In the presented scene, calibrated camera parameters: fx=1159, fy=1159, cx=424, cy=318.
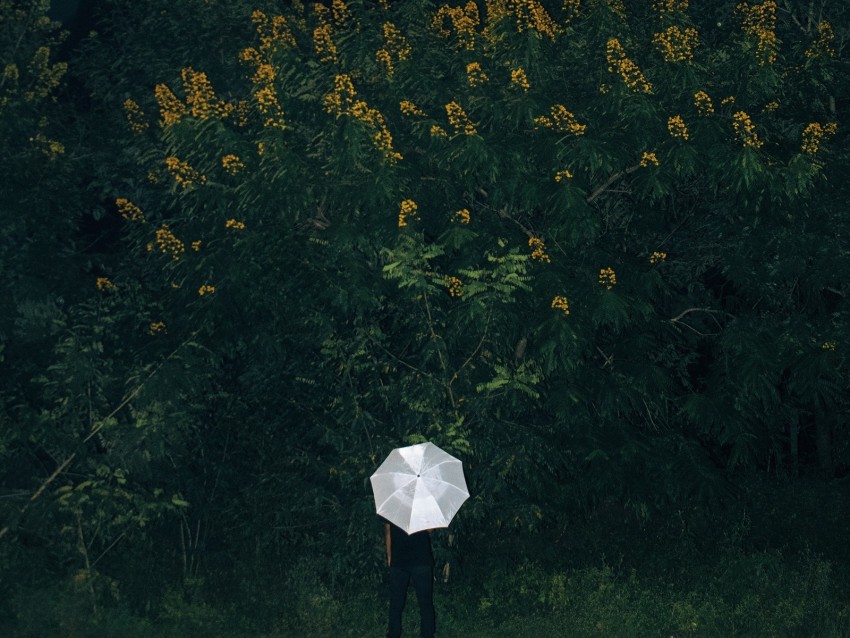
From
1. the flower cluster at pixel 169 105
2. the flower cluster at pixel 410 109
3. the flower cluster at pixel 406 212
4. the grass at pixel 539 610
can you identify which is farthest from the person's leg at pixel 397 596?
the flower cluster at pixel 169 105

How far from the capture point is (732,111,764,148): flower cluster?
38.9ft

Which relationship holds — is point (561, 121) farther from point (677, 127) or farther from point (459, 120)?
point (677, 127)

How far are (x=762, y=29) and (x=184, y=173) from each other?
643cm

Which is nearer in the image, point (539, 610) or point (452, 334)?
point (539, 610)

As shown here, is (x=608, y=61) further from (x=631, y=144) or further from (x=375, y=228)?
(x=375, y=228)

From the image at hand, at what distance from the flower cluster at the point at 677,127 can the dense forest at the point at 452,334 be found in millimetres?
40

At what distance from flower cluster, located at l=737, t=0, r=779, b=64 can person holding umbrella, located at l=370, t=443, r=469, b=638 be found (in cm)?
607

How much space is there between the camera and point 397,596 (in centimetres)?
923

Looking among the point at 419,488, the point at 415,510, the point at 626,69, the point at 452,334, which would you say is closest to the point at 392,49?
the point at 626,69

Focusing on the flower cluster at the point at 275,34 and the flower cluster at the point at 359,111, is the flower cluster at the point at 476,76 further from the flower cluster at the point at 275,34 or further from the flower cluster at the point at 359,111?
the flower cluster at the point at 275,34

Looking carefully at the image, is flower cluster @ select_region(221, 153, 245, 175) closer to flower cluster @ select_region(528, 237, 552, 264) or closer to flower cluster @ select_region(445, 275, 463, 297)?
flower cluster @ select_region(445, 275, 463, 297)

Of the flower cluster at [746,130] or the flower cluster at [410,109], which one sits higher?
the flower cluster at [410,109]

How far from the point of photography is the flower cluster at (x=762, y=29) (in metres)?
12.5

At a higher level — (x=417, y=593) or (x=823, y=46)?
(x=823, y=46)
